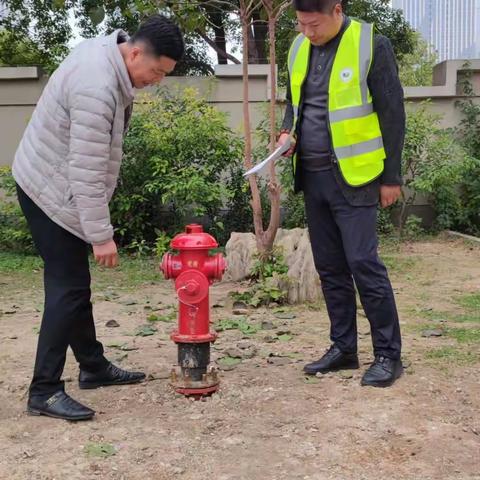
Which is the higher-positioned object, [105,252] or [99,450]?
[105,252]

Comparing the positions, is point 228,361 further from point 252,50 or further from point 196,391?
point 252,50

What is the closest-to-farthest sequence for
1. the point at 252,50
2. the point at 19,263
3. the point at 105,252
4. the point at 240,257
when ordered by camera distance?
1. the point at 105,252
2. the point at 240,257
3. the point at 19,263
4. the point at 252,50

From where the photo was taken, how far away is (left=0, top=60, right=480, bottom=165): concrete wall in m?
8.46

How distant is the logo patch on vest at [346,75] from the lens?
10.3 ft

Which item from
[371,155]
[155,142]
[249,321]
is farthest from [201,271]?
[155,142]

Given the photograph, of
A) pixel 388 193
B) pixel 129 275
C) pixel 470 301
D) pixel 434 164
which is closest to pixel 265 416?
pixel 388 193

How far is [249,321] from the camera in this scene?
4.75 meters

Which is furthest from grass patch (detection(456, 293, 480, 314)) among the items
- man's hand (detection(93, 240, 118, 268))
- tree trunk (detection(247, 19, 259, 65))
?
tree trunk (detection(247, 19, 259, 65))

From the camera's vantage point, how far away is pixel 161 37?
279 cm

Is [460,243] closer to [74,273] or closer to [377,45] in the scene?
[377,45]

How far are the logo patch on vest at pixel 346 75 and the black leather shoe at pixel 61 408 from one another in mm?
1886

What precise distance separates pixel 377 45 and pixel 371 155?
1.64 ft

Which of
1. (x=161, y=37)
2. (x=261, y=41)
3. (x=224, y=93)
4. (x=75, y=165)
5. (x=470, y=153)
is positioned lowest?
(x=470, y=153)

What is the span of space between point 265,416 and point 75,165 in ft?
4.47
